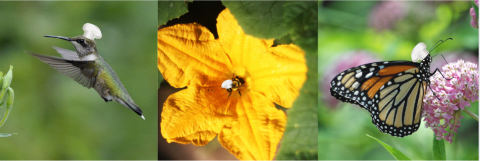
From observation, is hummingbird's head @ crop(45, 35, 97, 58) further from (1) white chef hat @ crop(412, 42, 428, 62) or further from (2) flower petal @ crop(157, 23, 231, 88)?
(1) white chef hat @ crop(412, 42, 428, 62)

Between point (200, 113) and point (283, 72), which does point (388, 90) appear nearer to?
point (283, 72)

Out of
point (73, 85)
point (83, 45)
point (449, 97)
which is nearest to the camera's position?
point (449, 97)

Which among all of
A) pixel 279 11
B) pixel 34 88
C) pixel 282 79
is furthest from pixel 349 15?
pixel 34 88

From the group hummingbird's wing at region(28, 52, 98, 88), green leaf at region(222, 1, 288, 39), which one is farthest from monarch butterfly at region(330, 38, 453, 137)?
hummingbird's wing at region(28, 52, 98, 88)

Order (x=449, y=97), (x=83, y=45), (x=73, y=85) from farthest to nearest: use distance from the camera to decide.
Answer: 1. (x=73, y=85)
2. (x=83, y=45)
3. (x=449, y=97)

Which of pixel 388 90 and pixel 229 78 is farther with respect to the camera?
pixel 229 78

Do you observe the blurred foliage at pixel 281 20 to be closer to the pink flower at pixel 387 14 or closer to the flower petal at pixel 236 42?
the flower petal at pixel 236 42

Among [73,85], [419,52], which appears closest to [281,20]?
[419,52]
